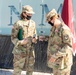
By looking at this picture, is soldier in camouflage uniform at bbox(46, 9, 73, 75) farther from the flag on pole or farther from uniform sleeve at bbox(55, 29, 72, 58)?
the flag on pole

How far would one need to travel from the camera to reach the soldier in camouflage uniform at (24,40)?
554 cm

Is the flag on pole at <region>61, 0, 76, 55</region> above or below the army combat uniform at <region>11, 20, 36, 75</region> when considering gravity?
above

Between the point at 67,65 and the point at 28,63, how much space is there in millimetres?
1178

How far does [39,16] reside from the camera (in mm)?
6520

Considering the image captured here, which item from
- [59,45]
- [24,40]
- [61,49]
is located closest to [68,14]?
[24,40]

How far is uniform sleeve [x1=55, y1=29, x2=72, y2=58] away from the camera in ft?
14.8

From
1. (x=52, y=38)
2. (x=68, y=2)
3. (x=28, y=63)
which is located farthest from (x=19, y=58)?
(x=68, y=2)

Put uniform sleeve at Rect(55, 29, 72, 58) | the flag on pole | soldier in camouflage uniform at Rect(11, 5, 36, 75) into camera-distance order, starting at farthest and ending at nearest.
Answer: the flag on pole → soldier in camouflage uniform at Rect(11, 5, 36, 75) → uniform sleeve at Rect(55, 29, 72, 58)

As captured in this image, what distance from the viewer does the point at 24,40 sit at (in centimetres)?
555

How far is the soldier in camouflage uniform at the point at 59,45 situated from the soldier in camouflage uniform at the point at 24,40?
87 centimetres

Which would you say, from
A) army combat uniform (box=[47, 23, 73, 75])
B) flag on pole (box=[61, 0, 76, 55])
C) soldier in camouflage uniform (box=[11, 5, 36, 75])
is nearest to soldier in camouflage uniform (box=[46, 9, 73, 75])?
army combat uniform (box=[47, 23, 73, 75])

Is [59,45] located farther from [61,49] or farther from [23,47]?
[23,47]

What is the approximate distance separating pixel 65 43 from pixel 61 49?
0.12 meters

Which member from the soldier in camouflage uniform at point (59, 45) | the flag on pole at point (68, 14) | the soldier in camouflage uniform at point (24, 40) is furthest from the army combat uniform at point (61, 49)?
the flag on pole at point (68, 14)
